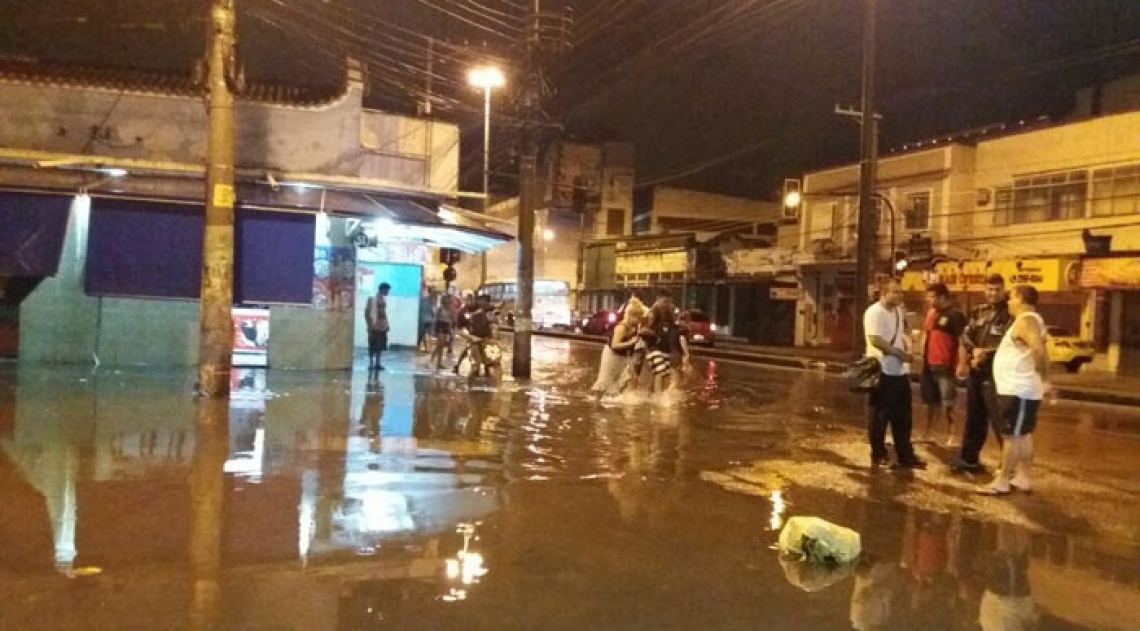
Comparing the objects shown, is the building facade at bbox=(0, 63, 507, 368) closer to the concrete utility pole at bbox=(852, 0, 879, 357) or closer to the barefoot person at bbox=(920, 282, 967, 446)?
the barefoot person at bbox=(920, 282, 967, 446)

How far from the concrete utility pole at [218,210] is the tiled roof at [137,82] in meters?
3.11

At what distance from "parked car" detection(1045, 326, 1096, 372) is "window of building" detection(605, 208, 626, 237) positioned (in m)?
44.1

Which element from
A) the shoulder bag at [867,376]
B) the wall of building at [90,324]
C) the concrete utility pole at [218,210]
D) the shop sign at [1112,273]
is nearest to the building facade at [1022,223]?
the shop sign at [1112,273]

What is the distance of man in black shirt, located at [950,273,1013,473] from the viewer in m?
9.67

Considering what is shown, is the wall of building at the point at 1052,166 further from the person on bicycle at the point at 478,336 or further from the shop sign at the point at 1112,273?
the person on bicycle at the point at 478,336

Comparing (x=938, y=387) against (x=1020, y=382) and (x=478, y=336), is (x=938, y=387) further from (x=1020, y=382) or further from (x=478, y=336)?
(x=478, y=336)

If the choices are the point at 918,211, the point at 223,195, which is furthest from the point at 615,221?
the point at 223,195

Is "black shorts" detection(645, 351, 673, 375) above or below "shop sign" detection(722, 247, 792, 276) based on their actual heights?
below

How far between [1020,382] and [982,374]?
109 cm

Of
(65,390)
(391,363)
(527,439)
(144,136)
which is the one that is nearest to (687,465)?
(527,439)

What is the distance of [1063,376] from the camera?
94.1ft

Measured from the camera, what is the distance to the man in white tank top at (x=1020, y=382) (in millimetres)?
8625

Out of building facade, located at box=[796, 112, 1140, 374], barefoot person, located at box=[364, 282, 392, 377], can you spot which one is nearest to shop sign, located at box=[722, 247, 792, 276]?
building facade, located at box=[796, 112, 1140, 374]

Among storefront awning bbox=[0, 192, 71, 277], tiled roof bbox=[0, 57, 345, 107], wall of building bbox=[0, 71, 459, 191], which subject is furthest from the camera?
tiled roof bbox=[0, 57, 345, 107]
